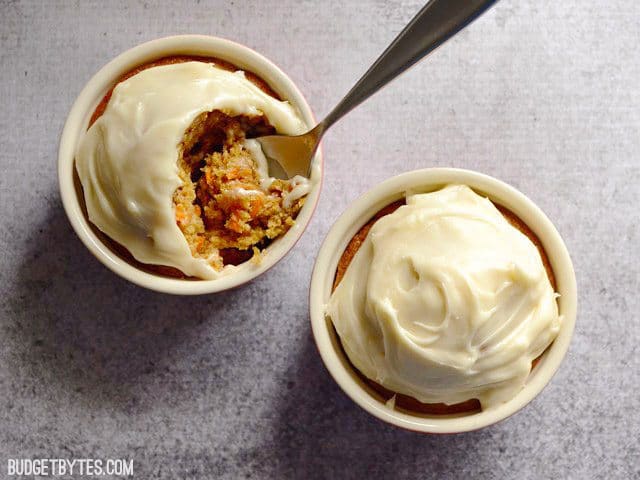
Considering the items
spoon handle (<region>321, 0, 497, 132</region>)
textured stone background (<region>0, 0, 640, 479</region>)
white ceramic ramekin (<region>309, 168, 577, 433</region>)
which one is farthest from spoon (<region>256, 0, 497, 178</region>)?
textured stone background (<region>0, 0, 640, 479</region>)

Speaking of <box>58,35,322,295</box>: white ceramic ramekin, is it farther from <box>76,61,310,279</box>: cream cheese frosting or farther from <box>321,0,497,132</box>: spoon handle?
<box>321,0,497,132</box>: spoon handle

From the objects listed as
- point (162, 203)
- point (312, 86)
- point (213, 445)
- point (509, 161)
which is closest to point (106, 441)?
point (213, 445)

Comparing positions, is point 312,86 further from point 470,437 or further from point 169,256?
point 470,437

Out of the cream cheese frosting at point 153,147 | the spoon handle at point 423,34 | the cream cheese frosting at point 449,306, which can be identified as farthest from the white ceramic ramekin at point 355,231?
the spoon handle at point 423,34

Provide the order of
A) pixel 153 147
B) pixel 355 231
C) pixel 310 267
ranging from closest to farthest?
pixel 153 147 → pixel 355 231 → pixel 310 267

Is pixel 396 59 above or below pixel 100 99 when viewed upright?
above

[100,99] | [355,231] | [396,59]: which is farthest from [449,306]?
[100,99]

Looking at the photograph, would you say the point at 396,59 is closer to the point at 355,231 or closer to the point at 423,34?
the point at 423,34
